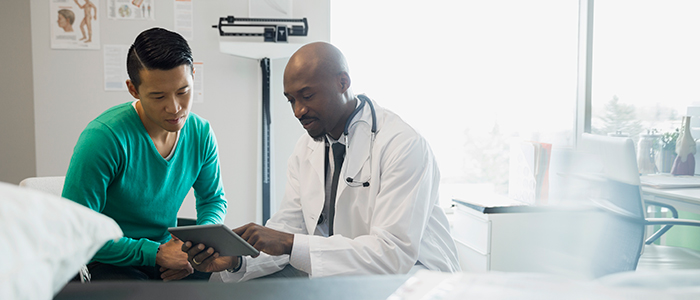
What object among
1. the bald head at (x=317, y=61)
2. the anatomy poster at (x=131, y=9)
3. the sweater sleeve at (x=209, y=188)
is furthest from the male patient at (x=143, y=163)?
the anatomy poster at (x=131, y=9)

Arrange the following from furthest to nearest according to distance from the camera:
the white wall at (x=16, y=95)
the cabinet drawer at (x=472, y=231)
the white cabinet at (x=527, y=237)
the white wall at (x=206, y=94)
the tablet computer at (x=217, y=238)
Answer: the white wall at (x=16, y=95)
the white wall at (x=206, y=94)
the cabinet drawer at (x=472, y=231)
the tablet computer at (x=217, y=238)
the white cabinet at (x=527, y=237)

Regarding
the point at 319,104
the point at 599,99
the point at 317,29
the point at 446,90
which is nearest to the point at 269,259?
the point at 319,104

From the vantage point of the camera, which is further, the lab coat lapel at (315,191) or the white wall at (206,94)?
the white wall at (206,94)

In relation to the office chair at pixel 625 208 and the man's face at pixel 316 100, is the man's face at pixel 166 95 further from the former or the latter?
the office chair at pixel 625 208

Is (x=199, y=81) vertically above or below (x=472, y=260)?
above

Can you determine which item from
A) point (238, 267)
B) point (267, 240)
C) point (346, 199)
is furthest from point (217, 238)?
point (346, 199)

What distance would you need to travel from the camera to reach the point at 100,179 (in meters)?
1.25

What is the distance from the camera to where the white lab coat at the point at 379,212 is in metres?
1.16

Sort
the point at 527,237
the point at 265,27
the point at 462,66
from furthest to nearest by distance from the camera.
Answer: the point at 462,66 < the point at 265,27 < the point at 527,237

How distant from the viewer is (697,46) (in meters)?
2.18

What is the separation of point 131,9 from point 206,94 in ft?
2.30

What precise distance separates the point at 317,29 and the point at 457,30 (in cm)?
100

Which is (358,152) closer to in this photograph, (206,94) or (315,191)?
(315,191)

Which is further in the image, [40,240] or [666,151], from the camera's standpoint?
[666,151]
